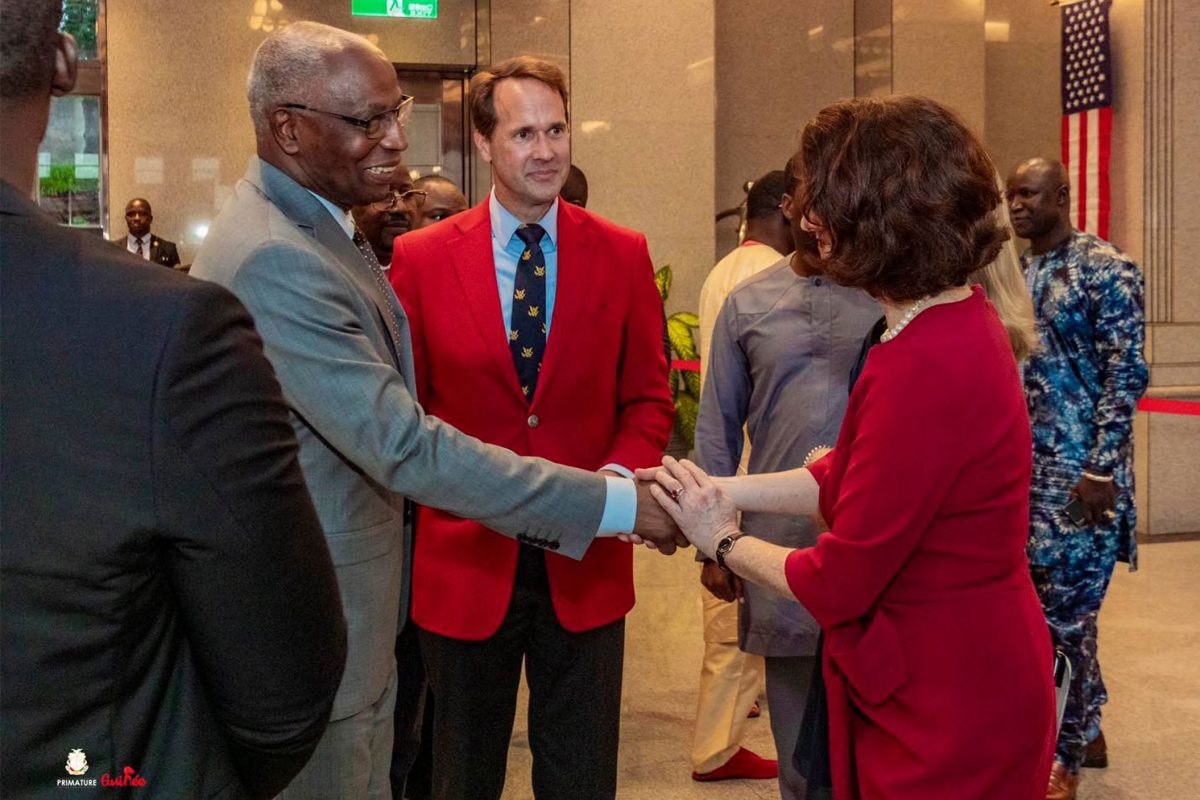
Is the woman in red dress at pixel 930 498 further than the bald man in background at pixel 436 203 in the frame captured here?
No

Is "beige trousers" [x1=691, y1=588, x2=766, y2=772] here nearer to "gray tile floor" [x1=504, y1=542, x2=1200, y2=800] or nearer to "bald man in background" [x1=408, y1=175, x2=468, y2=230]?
"gray tile floor" [x1=504, y1=542, x2=1200, y2=800]

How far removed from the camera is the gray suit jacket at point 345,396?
6.86 feet

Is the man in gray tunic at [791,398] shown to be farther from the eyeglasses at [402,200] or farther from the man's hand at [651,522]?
the eyeglasses at [402,200]

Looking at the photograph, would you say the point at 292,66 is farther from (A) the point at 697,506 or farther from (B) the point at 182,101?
(B) the point at 182,101

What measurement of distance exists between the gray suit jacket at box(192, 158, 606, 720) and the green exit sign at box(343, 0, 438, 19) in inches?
368

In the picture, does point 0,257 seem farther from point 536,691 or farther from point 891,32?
point 891,32

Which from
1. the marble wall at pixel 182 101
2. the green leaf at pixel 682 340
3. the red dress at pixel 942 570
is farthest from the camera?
the marble wall at pixel 182 101

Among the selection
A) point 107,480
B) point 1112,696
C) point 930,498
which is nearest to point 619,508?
point 930,498

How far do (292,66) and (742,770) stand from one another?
3.03 meters

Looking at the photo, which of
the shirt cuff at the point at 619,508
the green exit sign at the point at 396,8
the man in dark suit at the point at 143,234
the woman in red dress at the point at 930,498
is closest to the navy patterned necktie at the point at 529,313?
the shirt cuff at the point at 619,508

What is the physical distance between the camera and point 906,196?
1.97 meters

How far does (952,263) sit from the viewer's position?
6.52 feet

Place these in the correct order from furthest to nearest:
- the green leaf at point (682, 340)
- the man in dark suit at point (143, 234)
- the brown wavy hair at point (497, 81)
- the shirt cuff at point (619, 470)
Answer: the man in dark suit at point (143, 234) < the green leaf at point (682, 340) < the brown wavy hair at point (497, 81) < the shirt cuff at point (619, 470)

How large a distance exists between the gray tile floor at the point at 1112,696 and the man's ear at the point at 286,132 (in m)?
2.60
